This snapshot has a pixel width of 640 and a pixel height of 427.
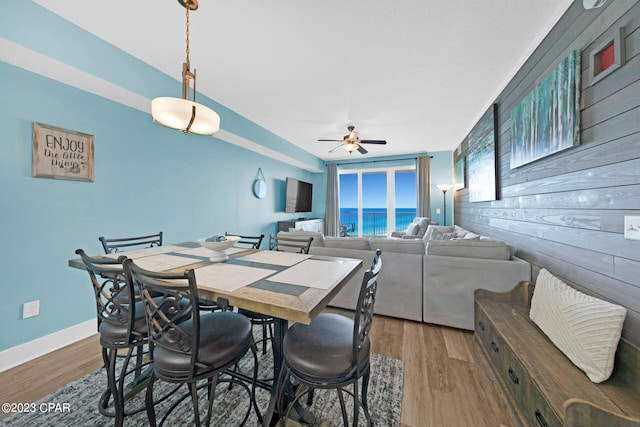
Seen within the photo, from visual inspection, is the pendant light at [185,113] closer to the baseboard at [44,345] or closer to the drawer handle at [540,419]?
the baseboard at [44,345]

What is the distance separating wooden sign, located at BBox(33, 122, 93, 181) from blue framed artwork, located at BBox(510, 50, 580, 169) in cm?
376

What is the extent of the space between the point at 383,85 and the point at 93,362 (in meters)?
3.73

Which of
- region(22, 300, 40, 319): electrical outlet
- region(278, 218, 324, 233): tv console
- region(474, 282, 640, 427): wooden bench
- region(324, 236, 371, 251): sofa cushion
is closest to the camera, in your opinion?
region(474, 282, 640, 427): wooden bench

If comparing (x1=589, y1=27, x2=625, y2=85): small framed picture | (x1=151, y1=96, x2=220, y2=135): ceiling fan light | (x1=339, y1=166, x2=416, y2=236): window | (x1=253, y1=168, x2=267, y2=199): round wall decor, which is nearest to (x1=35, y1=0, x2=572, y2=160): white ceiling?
(x1=589, y1=27, x2=625, y2=85): small framed picture

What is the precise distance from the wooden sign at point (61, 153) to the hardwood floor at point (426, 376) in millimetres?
1488

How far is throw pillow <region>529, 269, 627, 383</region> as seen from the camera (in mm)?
1003

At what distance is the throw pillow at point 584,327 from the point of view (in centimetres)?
100

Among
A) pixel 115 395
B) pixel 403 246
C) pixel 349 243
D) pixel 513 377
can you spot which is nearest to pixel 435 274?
pixel 403 246

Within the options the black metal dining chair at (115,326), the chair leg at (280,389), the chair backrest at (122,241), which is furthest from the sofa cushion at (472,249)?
the chair backrest at (122,241)

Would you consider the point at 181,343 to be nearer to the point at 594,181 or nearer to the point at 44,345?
the point at 44,345

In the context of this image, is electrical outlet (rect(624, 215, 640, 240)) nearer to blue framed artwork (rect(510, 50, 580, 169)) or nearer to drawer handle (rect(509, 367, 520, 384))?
blue framed artwork (rect(510, 50, 580, 169))

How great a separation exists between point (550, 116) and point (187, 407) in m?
3.05

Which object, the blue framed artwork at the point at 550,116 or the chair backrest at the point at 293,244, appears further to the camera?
the chair backrest at the point at 293,244

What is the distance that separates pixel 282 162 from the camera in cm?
536
